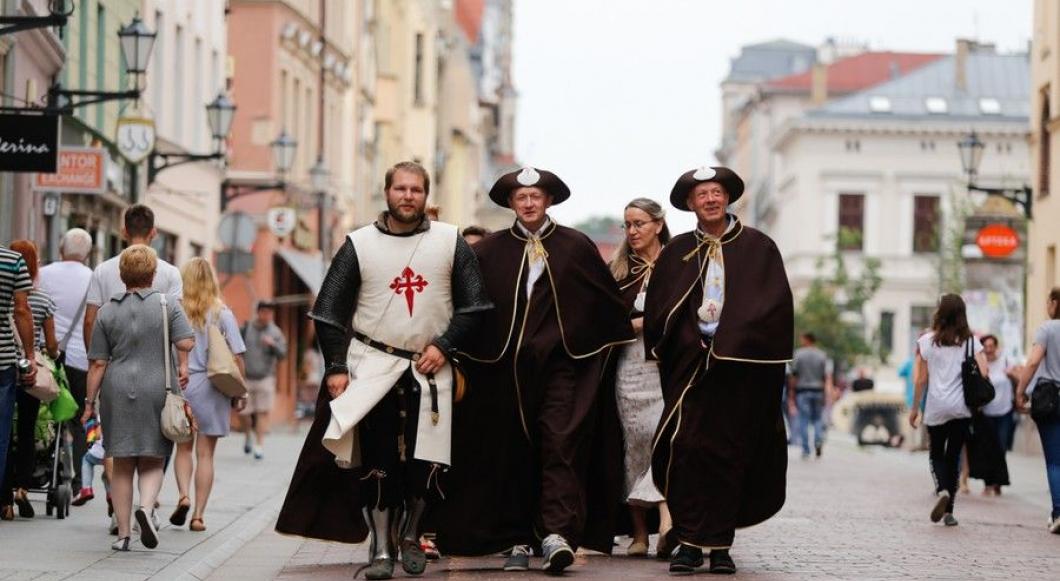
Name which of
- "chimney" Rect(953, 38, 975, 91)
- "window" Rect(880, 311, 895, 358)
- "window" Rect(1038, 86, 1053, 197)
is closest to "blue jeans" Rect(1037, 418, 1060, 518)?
"window" Rect(1038, 86, 1053, 197)

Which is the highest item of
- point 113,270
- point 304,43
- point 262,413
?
point 304,43

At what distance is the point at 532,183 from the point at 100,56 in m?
20.3

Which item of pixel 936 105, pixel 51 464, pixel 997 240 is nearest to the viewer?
pixel 51 464

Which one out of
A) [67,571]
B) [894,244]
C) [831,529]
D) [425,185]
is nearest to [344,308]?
[425,185]

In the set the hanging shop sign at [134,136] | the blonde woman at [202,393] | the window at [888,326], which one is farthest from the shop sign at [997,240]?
the window at [888,326]

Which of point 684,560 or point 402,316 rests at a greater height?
point 402,316

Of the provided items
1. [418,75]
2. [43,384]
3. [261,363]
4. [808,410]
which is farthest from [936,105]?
[43,384]

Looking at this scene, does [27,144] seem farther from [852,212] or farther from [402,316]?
[852,212]

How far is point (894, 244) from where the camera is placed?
9925cm

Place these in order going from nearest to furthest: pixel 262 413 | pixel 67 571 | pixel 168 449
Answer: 1. pixel 67 571
2. pixel 168 449
3. pixel 262 413

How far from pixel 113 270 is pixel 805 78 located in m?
103

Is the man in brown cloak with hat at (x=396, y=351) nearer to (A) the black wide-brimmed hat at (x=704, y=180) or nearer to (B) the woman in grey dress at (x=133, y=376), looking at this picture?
(A) the black wide-brimmed hat at (x=704, y=180)

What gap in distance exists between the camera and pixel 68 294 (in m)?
16.3

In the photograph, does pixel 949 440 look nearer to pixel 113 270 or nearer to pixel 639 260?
pixel 639 260
